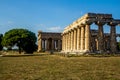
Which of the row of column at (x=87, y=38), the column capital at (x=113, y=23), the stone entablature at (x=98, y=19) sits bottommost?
the row of column at (x=87, y=38)

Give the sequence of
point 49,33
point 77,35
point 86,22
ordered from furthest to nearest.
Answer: point 49,33 → point 77,35 → point 86,22

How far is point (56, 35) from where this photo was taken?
6373 inches

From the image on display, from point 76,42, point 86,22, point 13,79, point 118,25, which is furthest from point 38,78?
point 76,42

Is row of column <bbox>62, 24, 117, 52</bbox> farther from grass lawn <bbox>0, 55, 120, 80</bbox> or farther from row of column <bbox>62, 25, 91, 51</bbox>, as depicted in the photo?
grass lawn <bbox>0, 55, 120, 80</bbox>

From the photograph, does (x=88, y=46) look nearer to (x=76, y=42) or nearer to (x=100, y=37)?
(x=100, y=37)

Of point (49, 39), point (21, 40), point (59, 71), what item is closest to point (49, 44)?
point (49, 39)

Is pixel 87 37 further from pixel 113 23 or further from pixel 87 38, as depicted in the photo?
pixel 113 23

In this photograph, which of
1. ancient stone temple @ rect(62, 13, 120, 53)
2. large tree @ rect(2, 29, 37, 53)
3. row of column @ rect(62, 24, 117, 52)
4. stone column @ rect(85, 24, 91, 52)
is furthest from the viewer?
large tree @ rect(2, 29, 37, 53)

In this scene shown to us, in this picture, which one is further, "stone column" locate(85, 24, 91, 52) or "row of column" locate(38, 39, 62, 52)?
"row of column" locate(38, 39, 62, 52)

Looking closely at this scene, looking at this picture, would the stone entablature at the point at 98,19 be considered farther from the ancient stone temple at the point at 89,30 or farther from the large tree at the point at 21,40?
the large tree at the point at 21,40

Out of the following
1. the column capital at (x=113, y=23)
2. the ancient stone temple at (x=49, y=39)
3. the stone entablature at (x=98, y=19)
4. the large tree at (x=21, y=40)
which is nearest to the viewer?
the stone entablature at (x=98, y=19)

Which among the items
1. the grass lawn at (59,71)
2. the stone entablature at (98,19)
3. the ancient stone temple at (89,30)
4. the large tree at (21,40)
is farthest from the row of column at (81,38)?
the grass lawn at (59,71)

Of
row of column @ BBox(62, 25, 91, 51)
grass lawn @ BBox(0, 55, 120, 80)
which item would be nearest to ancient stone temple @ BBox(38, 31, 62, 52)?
row of column @ BBox(62, 25, 91, 51)

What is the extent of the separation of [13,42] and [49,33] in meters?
68.8
